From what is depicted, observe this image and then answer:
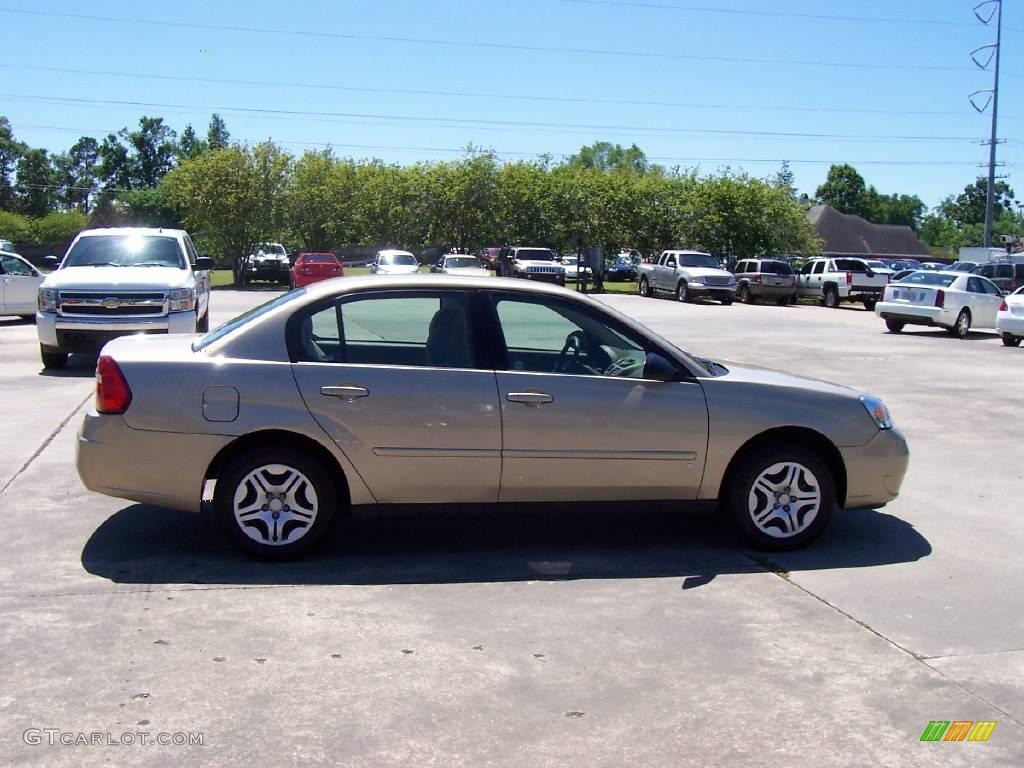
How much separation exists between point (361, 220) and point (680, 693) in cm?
5244

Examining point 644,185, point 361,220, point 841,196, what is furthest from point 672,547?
point 841,196

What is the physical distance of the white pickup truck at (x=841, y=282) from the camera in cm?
3703

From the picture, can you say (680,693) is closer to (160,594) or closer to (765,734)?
(765,734)

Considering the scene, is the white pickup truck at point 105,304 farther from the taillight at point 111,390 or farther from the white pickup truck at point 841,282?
the white pickup truck at point 841,282

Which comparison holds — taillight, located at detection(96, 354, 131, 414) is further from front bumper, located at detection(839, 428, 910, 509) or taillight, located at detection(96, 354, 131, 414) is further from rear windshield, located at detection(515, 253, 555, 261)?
rear windshield, located at detection(515, 253, 555, 261)

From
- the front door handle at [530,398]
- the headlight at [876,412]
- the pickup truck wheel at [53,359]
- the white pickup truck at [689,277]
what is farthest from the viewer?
the white pickup truck at [689,277]

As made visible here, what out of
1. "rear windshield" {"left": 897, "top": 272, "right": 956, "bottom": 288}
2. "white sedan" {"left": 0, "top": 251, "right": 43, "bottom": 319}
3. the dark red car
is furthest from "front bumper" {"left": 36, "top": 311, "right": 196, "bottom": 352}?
the dark red car

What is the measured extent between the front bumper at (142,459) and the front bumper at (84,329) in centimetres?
823

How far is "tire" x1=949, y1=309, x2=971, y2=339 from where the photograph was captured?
77.3 feet

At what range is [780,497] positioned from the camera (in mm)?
6309

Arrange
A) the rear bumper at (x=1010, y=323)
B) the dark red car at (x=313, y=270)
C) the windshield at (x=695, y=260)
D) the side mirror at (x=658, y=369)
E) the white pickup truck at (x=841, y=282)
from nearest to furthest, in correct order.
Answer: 1. the side mirror at (x=658, y=369)
2. the rear bumper at (x=1010, y=323)
3. the white pickup truck at (x=841, y=282)
4. the dark red car at (x=313, y=270)
5. the windshield at (x=695, y=260)

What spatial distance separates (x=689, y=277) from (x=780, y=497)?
3290 centimetres

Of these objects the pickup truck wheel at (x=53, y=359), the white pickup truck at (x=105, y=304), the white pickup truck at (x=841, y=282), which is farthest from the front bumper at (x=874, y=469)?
the white pickup truck at (x=841, y=282)

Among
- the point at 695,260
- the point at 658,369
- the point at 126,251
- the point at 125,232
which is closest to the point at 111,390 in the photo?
the point at 658,369
